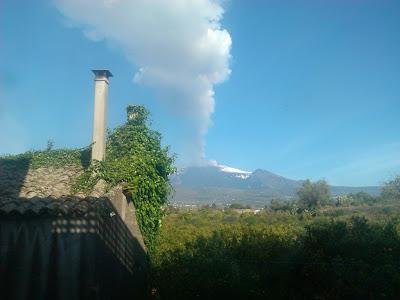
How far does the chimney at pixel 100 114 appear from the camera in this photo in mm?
13031

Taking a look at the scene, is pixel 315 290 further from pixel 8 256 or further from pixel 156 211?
pixel 8 256

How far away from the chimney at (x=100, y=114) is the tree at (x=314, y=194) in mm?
43271

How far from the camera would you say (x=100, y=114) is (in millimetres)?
13422

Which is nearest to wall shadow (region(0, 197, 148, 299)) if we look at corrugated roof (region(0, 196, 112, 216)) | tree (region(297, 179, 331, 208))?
Answer: corrugated roof (region(0, 196, 112, 216))

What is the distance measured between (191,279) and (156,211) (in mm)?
4500

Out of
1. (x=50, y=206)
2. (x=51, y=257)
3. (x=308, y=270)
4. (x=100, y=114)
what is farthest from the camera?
(x=100, y=114)

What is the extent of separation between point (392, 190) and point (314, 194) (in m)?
11.6

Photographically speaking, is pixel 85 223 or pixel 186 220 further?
pixel 186 220

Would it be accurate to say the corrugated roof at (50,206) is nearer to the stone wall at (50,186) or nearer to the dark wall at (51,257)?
the dark wall at (51,257)

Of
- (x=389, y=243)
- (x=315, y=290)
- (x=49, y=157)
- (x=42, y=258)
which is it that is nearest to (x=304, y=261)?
(x=315, y=290)

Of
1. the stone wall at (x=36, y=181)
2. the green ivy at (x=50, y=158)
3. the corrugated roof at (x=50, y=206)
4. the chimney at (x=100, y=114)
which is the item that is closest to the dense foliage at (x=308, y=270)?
the corrugated roof at (x=50, y=206)

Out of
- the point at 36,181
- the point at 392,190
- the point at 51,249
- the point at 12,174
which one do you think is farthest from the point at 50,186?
the point at 392,190

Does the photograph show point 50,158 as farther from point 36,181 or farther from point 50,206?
point 50,206

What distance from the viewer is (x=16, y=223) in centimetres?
914
